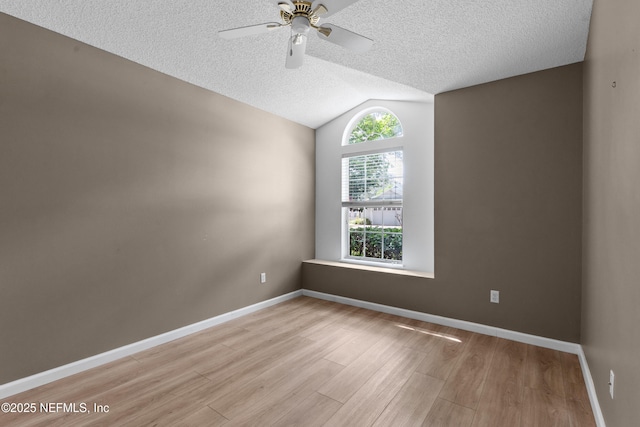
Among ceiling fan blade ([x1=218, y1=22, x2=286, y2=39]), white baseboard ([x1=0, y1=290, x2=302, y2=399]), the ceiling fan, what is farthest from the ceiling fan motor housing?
white baseboard ([x1=0, y1=290, x2=302, y2=399])

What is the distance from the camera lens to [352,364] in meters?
2.40

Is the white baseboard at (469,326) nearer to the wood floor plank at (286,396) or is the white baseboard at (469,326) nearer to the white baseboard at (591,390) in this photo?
the white baseboard at (591,390)

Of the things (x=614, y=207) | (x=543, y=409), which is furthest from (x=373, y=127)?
(x=543, y=409)

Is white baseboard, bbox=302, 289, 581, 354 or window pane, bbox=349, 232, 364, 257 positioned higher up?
window pane, bbox=349, 232, 364, 257

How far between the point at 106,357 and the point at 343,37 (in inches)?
120

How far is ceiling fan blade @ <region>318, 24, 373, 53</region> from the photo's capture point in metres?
1.76

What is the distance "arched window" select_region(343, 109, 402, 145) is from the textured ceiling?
68 centimetres

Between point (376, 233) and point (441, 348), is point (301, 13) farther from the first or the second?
point (376, 233)

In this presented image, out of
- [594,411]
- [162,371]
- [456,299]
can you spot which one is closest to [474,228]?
[456,299]

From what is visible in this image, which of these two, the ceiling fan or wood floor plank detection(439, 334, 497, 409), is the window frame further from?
the ceiling fan

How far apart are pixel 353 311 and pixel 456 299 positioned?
1212 millimetres

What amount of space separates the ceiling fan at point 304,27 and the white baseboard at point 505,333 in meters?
2.65

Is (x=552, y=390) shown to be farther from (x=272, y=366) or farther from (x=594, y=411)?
(x=272, y=366)

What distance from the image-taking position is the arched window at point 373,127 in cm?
403
